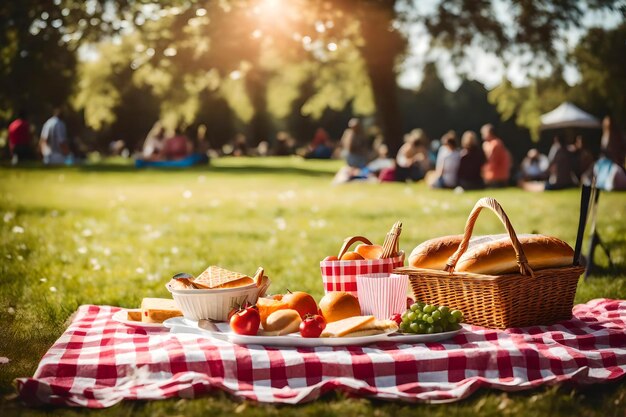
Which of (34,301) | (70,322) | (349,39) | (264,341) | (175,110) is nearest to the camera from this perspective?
(264,341)

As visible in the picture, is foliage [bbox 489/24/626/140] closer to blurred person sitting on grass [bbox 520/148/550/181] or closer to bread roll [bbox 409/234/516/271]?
blurred person sitting on grass [bbox 520/148/550/181]

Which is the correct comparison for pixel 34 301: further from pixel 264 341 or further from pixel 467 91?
pixel 467 91

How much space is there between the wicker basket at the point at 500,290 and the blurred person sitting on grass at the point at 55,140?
2035cm

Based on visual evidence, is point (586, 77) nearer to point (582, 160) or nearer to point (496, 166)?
point (582, 160)

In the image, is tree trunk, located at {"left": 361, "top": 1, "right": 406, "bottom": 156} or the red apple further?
tree trunk, located at {"left": 361, "top": 1, "right": 406, "bottom": 156}

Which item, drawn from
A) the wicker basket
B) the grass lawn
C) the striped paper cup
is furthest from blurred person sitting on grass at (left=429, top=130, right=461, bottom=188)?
the striped paper cup

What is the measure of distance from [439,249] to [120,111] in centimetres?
5149

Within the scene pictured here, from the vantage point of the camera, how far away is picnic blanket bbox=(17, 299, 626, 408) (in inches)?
155

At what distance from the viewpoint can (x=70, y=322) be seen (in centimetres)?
565

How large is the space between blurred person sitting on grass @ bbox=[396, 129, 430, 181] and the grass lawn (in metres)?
1.16

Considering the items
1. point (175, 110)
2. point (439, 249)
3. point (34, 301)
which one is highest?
point (175, 110)

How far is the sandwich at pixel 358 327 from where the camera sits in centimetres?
450

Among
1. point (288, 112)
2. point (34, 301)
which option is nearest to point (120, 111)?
point (288, 112)

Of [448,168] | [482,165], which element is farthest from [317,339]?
[482,165]
